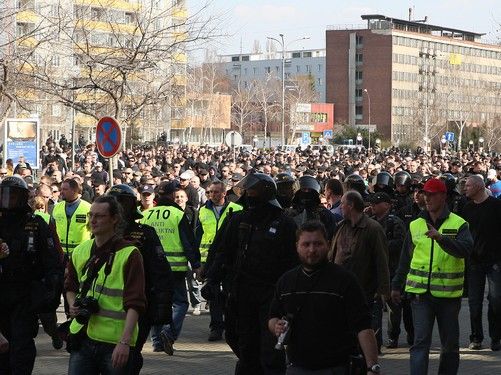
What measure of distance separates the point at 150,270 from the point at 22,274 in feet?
4.27

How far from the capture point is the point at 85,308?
658 cm

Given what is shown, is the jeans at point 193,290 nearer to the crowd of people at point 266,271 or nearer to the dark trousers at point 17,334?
the crowd of people at point 266,271

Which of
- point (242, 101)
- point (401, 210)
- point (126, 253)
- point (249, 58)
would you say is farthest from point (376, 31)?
point (126, 253)

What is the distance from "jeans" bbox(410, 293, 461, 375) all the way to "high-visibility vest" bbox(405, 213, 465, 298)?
0.08 metres

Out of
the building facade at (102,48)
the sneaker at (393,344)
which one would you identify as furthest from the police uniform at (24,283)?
the building facade at (102,48)

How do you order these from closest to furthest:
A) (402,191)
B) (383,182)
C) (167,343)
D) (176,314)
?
(167,343), (176,314), (383,182), (402,191)

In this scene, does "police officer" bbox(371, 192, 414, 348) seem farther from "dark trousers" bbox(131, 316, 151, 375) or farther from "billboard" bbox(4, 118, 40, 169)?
"billboard" bbox(4, 118, 40, 169)

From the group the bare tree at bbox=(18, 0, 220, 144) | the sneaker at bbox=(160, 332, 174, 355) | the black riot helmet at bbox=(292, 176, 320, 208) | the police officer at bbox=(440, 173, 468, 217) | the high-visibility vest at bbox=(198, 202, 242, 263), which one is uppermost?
the bare tree at bbox=(18, 0, 220, 144)

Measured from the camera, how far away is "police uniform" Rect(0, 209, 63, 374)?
817 centimetres

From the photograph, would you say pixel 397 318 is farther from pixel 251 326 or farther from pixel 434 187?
pixel 251 326

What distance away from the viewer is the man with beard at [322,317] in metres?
6.22

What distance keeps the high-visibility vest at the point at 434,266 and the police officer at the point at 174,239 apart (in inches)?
123

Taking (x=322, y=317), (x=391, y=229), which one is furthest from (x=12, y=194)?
(x=391, y=229)

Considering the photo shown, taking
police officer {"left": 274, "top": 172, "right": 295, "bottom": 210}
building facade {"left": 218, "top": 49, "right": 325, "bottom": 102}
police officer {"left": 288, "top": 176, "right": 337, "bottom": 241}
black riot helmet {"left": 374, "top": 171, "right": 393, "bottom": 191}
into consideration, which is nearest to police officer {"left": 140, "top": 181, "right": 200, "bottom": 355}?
police officer {"left": 274, "top": 172, "right": 295, "bottom": 210}
